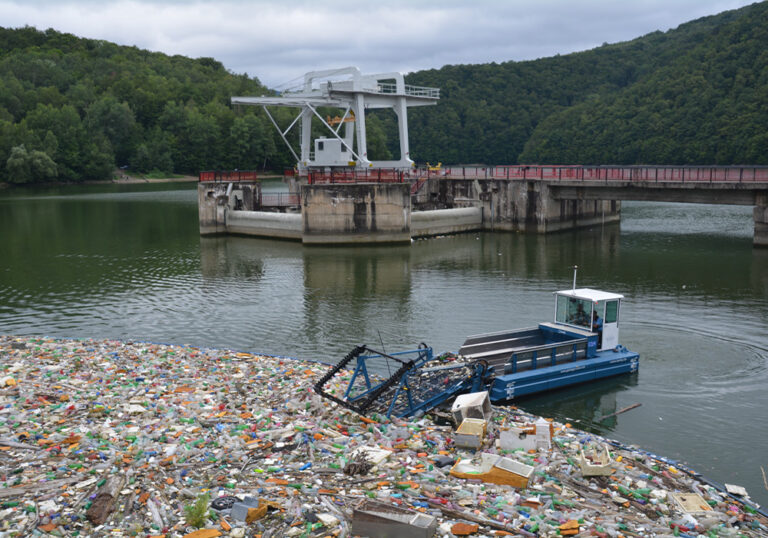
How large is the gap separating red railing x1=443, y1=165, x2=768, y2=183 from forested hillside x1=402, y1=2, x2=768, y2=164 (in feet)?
143

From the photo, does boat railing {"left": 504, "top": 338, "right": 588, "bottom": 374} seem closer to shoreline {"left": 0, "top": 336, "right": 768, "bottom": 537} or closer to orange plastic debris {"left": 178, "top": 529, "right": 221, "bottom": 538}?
shoreline {"left": 0, "top": 336, "right": 768, "bottom": 537}

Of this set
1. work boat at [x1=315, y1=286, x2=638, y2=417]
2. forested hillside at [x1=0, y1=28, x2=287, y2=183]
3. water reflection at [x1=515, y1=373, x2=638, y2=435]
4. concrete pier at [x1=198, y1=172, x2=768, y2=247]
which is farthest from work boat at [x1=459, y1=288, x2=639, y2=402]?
forested hillside at [x1=0, y1=28, x2=287, y2=183]

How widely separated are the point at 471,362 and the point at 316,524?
7.25m

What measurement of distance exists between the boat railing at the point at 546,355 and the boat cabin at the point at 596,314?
65 centimetres

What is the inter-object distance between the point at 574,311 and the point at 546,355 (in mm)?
2048

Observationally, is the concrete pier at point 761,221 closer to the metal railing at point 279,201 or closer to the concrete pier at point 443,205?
the concrete pier at point 443,205

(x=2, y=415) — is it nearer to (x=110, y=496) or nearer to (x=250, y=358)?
(x=110, y=496)

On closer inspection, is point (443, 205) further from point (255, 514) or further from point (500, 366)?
point (255, 514)

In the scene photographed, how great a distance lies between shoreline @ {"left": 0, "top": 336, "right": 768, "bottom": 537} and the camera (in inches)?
380

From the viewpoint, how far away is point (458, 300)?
1096 inches

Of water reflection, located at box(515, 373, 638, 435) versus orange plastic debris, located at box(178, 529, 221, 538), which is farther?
water reflection, located at box(515, 373, 638, 435)

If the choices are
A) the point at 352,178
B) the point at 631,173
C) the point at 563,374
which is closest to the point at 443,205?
the point at 352,178

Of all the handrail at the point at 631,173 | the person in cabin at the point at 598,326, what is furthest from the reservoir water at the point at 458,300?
the handrail at the point at 631,173

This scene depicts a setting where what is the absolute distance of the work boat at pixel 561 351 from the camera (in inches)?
643
